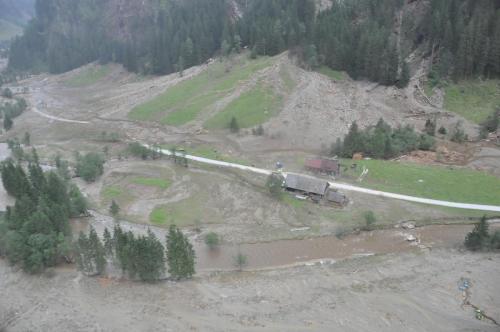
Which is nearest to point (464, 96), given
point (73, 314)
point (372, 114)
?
point (372, 114)

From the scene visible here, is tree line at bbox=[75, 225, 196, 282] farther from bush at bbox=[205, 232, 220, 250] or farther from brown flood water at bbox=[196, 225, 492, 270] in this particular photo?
bush at bbox=[205, 232, 220, 250]

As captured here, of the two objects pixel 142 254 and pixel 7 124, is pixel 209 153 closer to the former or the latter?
pixel 142 254

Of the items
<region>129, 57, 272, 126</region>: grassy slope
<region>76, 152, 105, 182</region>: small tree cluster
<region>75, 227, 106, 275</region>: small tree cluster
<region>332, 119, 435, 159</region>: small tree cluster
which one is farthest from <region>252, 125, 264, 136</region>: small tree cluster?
<region>75, 227, 106, 275</region>: small tree cluster

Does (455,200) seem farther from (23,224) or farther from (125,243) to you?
(23,224)

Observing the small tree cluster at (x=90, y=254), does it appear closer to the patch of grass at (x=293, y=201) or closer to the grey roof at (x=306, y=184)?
the patch of grass at (x=293, y=201)

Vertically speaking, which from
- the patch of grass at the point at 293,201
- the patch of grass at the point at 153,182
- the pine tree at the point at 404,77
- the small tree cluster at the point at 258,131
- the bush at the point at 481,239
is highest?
the pine tree at the point at 404,77

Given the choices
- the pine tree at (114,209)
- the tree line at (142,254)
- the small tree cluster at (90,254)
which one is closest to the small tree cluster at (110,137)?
the pine tree at (114,209)
